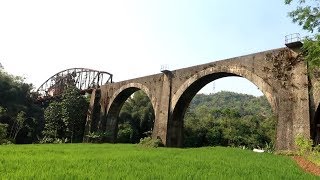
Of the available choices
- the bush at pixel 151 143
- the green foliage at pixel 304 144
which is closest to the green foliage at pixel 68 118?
the bush at pixel 151 143

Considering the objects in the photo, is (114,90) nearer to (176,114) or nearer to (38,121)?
(176,114)

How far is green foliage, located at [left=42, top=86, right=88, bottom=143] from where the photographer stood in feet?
124

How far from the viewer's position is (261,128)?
5319cm

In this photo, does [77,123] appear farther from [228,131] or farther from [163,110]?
[228,131]

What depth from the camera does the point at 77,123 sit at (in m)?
38.3

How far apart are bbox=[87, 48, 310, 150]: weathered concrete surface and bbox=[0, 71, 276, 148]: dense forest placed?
678cm

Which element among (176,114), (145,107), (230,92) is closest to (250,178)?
(176,114)

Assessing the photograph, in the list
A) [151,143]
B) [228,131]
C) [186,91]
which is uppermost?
[186,91]


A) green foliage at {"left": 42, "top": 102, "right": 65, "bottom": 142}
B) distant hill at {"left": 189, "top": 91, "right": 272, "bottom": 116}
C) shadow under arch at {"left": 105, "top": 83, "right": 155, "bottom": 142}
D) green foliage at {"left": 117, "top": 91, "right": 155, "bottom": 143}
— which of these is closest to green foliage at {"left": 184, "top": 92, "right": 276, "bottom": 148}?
green foliage at {"left": 117, "top": 91, "right": 155, "bottom": 143}

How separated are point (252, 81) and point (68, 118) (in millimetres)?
22555

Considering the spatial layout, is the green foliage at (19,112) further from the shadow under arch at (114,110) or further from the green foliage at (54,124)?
the shadow under arch at (114,110)

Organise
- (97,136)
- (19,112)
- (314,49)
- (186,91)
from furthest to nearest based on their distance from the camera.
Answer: (19,112), (97,136), (186,91), (314,49)

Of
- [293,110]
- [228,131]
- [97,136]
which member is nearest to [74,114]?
[97,136]

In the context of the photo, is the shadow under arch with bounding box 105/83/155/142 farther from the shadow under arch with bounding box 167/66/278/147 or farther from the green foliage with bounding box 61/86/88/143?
the shadow under arch with bounding box 167/66/278/147
